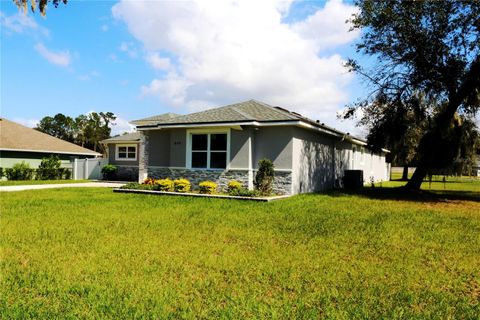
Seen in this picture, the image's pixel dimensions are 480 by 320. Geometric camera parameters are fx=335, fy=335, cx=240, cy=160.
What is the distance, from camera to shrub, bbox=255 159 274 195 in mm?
14539

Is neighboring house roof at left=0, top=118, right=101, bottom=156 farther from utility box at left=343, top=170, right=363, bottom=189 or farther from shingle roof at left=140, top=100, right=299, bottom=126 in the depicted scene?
utility box at left=343, top=170, right=363, bottom=189

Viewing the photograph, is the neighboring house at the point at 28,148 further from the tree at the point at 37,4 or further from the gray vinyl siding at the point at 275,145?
the gray vinyl siding at the point at 275,145

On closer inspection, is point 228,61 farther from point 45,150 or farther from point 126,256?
point 45,150

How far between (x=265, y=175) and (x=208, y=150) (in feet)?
10.8

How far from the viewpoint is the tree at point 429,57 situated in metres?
14.4

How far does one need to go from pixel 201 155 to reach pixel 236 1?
24.1 ft

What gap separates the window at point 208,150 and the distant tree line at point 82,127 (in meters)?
56.3

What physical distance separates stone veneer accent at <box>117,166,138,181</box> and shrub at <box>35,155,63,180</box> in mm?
4248

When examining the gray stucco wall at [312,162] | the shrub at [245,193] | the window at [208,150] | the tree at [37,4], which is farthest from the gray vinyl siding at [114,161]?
the tree at [37,4]

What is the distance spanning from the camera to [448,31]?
1453 centimetres

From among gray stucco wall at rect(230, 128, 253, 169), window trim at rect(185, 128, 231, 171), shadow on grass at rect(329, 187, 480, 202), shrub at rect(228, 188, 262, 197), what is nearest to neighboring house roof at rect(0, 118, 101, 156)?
window trim at rect(185, 128, 231, 171)

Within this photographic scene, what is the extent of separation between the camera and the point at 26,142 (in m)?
25.2

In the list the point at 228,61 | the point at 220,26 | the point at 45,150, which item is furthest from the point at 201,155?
the point at 45,150

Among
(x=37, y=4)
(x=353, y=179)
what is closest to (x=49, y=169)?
(x=37, y=4)
